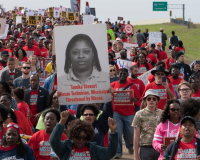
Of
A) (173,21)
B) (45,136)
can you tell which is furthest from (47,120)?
(173,21)

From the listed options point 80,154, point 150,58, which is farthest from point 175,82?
point 80,154

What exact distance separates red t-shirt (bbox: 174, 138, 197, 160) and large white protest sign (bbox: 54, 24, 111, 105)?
1.43 meters

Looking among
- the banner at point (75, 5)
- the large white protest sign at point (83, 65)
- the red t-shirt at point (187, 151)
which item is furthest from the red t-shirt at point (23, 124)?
the banner at point (75, 5)

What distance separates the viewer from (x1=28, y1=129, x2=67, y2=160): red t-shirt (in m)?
6.16

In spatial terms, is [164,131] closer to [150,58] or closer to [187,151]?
[187,151]

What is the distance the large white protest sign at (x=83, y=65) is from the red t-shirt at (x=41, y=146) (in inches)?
23.1

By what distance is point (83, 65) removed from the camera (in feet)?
21.1

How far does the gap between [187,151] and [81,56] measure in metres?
2.10

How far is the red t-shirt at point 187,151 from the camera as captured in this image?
213 inches

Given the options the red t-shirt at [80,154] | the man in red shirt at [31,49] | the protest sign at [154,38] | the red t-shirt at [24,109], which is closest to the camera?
the red t-shirt at [80,154]

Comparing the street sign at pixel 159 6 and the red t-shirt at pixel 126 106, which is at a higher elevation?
the street sign at pixel 159 6

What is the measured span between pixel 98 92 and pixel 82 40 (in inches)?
31.8

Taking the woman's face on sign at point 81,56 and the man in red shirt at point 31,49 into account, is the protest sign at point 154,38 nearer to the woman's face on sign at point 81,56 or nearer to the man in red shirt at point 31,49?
the man in red shirt at point 31,49

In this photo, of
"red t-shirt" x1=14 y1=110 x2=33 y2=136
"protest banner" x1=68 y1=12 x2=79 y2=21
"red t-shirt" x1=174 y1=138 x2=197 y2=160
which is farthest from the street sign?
"red t-shirt" x1=174 y1=138 x2=197 y2=160
